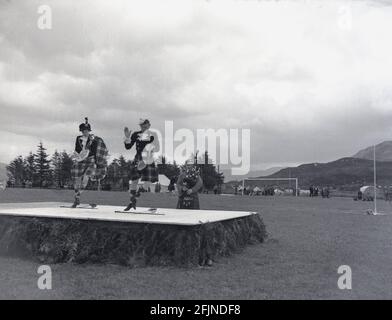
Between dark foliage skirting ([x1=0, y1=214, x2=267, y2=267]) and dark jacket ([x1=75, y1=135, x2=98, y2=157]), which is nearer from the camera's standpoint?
dark foliage skirting ([x1=0, y1=214, x2=267, y2=267])

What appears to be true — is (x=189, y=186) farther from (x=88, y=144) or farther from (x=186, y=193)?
(x=88, y=144)

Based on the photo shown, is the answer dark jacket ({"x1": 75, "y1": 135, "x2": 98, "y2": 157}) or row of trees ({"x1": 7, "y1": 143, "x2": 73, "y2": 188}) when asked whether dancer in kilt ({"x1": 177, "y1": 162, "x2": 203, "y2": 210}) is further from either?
row of trees ({"x1": 7, "y1": 143, "x2": 73, "y2": 188})

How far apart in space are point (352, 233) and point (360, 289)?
24.6 ft

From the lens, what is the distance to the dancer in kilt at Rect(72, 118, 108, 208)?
11.1 meters

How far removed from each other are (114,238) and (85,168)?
3529 mm

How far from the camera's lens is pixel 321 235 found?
506 inches

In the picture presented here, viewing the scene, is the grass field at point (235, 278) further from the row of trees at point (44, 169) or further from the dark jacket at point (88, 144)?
the row of trees at point (44, 169)

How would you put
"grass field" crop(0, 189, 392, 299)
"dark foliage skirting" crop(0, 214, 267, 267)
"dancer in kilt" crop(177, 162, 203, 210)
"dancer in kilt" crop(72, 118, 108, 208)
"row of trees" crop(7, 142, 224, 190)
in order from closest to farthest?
"grass field" crop(0, 189, 392, 299) < "dark foliage skirting" crop(0, 214, 267, 267) < "dancer in kilt" crop(72, 118, 108, 208) < "dancer in kilt" crop(177, 162, 203, 210) < "row of trees" crop(7, 142, 224, 190)

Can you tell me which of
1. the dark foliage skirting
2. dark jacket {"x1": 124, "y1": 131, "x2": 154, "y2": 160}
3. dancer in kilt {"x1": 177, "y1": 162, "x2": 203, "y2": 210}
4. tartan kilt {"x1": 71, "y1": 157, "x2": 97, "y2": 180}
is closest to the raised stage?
the dark foliage skirting

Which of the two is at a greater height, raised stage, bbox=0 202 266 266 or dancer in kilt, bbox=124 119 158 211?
dancer in kilt, bbox=124 119 158 211

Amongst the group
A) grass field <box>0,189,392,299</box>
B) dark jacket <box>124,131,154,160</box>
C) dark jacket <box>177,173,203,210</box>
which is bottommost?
grass field <box>0,189,392,299</box>

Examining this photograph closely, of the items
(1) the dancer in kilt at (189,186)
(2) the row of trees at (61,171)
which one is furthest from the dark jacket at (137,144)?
(2) the row of trees at (61,171)
